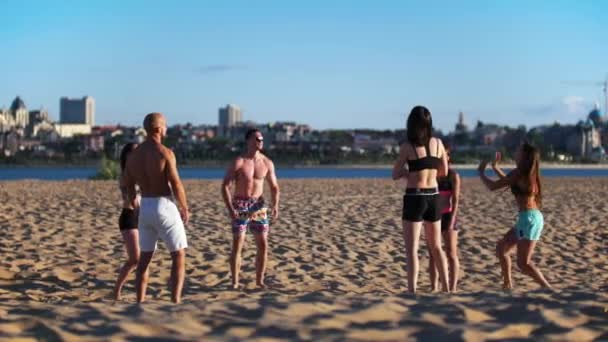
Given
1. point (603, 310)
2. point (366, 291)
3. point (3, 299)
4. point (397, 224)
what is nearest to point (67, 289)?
point (3, 299)

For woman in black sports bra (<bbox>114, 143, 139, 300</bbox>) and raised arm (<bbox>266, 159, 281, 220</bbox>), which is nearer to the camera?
woman in black sports bra (<bbox>114, 143, 139, 300</bbox>)

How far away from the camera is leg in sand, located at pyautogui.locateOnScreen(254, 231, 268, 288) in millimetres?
6633

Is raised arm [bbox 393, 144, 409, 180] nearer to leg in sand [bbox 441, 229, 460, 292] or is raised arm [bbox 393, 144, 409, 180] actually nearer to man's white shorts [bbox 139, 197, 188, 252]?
leg in sand [bbox 441, 229, 460, 292]

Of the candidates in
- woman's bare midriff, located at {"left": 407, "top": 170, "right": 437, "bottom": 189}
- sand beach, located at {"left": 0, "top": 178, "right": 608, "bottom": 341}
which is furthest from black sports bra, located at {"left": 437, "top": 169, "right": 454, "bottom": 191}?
sand beach, located at {"left": 0, "top": 178, "right": 608, "bottom": 341}

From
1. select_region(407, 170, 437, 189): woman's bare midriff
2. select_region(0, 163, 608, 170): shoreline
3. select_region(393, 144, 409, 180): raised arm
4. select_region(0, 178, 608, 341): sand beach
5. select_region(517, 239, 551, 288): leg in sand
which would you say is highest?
select_region(393, 144, 409, 180): raised arm

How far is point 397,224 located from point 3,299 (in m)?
6.73

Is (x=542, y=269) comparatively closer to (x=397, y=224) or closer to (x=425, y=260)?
(x=425, y=260)

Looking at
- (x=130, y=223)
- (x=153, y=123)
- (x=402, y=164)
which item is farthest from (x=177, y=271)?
(x=402, y=164)

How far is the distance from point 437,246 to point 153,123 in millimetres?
2246

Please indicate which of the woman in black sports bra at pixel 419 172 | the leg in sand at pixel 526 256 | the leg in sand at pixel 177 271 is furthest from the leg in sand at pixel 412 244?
the leg in sand at pixel 177 271

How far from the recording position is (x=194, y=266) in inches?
317

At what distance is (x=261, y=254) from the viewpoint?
22.2 ft

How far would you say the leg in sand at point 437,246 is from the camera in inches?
231

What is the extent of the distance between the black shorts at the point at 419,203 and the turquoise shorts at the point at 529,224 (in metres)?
0.80
